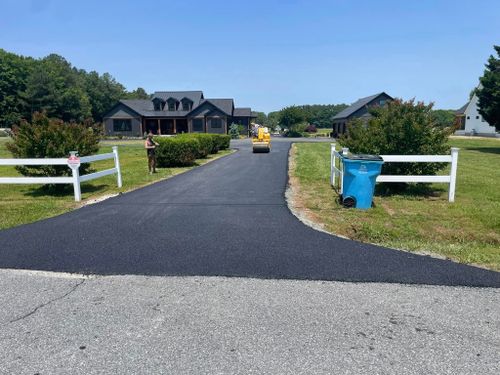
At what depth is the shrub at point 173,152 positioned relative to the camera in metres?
17.7

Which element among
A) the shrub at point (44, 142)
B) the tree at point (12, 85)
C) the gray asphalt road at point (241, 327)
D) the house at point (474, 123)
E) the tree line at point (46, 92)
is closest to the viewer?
the gray asphalt road at point (241, 327)

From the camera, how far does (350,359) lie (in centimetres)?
297

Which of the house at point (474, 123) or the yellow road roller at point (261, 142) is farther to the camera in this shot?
the house at point (474, 123)

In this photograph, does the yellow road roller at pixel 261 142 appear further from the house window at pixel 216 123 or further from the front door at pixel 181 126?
the front door at pixel 181 126

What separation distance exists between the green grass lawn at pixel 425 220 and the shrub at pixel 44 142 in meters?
6.75

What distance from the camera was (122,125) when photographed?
60062mm

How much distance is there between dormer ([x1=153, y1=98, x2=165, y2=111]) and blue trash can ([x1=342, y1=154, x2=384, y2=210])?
184 ft

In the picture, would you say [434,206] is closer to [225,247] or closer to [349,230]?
[349,230]

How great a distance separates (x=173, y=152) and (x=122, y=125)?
46.2 m

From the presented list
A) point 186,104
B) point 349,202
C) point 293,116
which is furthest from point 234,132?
point 349,202

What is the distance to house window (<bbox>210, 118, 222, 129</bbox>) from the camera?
58781mm

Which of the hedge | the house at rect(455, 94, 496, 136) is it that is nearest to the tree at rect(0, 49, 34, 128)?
the hedge

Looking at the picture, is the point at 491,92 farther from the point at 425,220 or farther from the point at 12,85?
the point at 12,85

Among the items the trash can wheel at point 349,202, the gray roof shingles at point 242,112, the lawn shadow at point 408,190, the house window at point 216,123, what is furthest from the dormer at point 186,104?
the trash can wheel at point 349,202
